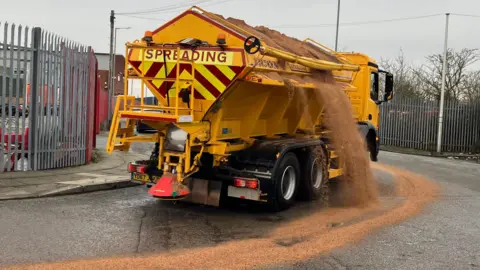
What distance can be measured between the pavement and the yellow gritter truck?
1413 millimetres

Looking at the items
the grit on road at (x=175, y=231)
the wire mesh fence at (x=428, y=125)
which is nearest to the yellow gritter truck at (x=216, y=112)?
the grit on road at (x=175, y=231)

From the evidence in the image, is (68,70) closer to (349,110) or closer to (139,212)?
(139,212)

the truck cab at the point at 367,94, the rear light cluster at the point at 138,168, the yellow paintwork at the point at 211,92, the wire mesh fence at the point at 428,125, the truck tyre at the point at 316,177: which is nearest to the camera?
the yellow paintwork at the point at 211,92

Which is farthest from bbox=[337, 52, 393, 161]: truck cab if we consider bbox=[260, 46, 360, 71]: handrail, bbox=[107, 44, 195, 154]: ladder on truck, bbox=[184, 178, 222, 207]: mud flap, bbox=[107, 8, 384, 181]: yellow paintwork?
bbox=[107, 44, 195, 154]: ladder on truck

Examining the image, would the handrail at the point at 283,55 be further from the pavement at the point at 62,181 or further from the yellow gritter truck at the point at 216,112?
the pavement at the point at 62,181

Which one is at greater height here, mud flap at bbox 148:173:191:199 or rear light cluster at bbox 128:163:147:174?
rear light cluster at bbox 128:163:147:174

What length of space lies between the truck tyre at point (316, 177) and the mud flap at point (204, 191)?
1.80 m

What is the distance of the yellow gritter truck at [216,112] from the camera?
695cm

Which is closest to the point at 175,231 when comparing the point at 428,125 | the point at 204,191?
the point at 204,191

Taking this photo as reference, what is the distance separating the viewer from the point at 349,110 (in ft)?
31.0

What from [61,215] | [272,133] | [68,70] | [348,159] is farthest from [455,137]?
[61,215]

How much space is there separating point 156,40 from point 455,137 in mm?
17174

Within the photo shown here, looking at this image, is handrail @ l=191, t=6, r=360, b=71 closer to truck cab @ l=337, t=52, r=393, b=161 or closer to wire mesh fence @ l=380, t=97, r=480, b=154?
truck cab @ l=337, t=52, r=393, b=161

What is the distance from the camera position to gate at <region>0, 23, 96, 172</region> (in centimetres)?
938
